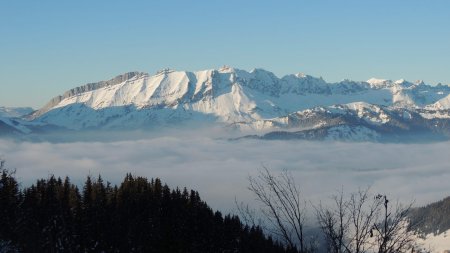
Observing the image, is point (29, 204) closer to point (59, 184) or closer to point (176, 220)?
point (59, 184)

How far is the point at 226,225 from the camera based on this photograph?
92.2 metres

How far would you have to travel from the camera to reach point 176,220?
8581 centimetres

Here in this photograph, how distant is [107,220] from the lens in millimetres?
75750

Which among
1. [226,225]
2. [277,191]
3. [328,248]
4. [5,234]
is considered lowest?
[226,225]

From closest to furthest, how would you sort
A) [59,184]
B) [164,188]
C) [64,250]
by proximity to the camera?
1. [64,250]
2. [59,184]
3. [164,188]

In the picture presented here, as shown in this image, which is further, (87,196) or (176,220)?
(176,220)

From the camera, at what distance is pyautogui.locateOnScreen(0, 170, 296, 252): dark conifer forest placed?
212ft

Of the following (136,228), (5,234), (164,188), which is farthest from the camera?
(164,188)

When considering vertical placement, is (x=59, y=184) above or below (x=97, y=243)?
above

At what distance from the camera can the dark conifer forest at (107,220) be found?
64.8 metres

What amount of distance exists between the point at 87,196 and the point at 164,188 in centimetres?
1858

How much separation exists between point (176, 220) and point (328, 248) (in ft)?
232

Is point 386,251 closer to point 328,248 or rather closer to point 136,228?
point 328,248

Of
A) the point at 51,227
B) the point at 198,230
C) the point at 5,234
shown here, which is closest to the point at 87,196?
the point at 51,227
